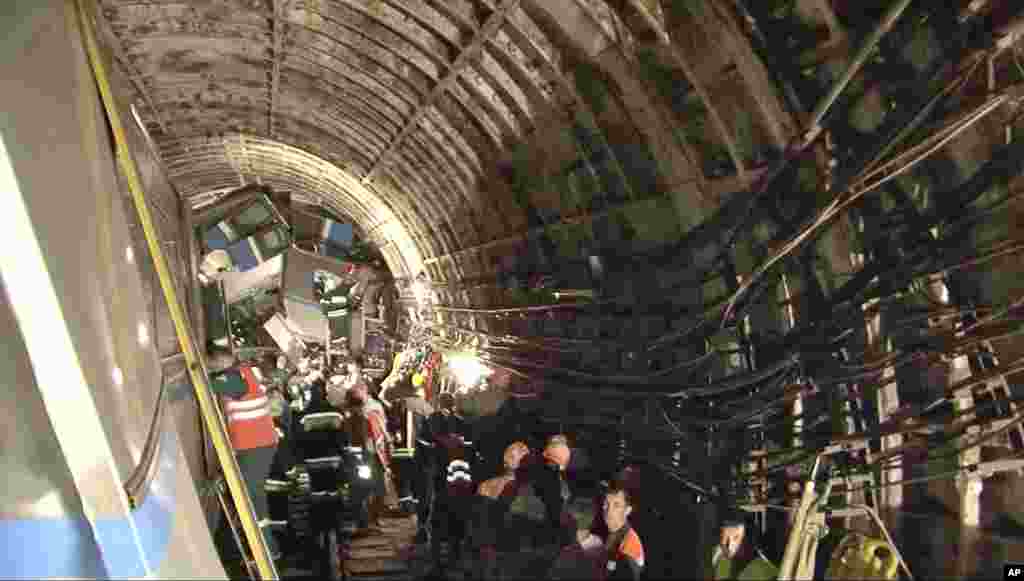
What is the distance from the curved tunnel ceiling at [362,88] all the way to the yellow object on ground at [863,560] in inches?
175

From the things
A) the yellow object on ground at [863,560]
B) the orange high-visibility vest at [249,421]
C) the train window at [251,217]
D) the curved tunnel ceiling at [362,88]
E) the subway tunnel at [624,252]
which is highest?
the curved tunnel ceiling at [362,88]

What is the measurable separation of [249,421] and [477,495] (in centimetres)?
232

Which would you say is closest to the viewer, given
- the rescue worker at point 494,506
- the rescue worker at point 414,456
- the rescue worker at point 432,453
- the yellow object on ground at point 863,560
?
the yellow object on ground at point 863,560

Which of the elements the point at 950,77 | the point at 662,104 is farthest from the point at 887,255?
the point at 662,104

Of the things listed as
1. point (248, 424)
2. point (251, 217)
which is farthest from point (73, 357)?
point (251, 217)

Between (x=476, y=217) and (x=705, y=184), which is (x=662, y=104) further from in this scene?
(x=476, y=217)

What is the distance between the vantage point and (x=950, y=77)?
153 inches

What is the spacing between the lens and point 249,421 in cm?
683

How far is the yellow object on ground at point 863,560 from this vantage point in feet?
11.0

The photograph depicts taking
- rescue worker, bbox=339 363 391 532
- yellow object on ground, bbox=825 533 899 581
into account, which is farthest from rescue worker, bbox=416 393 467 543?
yellow object on ground, bbox=825 533 899 581

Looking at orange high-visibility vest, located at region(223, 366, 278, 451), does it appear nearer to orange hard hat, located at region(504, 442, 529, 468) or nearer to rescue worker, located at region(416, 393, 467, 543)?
rescue worker, located at region(416, 393, 467, 543)

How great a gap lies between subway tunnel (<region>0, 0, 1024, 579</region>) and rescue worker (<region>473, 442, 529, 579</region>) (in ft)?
1.70

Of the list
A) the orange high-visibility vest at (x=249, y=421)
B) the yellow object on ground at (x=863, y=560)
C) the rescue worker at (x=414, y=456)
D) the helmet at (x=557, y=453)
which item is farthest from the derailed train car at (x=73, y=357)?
Result: the rescue worker at (x=414, y=456)

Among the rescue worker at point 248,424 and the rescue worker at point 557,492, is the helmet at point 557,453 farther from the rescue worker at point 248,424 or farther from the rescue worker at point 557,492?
the rescue worker at point 248,424
